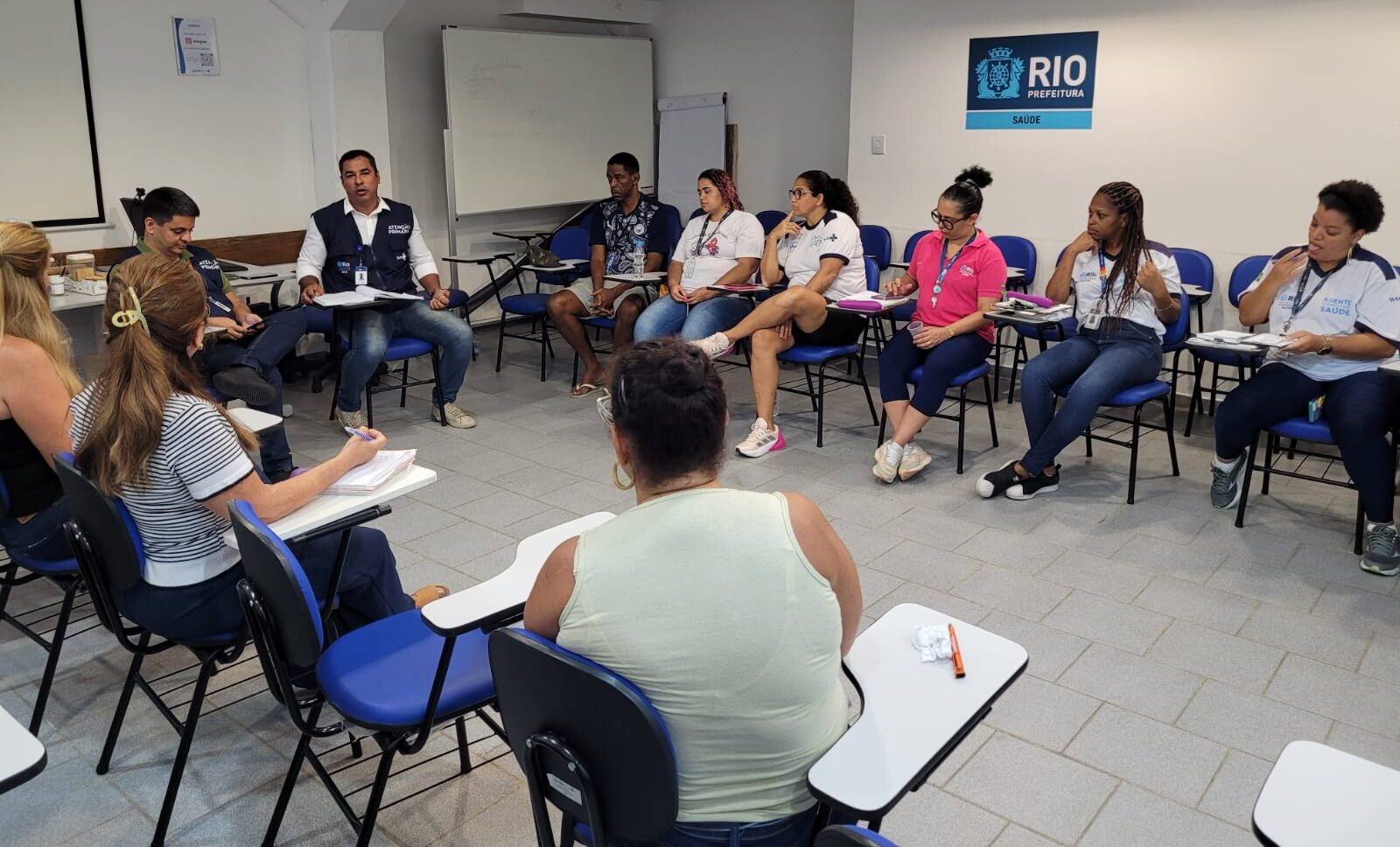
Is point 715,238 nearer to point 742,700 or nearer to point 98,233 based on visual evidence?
point 98,233

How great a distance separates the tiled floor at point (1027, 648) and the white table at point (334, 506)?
26.1 inches

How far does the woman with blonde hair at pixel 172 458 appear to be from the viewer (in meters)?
2.11

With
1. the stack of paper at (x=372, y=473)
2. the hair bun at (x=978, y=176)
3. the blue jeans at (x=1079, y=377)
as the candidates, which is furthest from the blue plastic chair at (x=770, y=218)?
the stack of paper at (x=372, y=473)

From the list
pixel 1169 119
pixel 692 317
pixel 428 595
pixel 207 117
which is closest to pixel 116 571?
pixel 428 595

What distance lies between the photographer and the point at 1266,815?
1323 millimetres

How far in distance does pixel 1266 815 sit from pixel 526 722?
97 centimetres

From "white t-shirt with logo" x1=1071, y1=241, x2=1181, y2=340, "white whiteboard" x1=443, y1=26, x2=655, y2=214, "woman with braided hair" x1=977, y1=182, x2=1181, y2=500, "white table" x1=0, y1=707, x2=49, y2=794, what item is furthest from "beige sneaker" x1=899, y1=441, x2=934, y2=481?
"white whiteboard" x1=443, y1=26, x2=655, y2=214

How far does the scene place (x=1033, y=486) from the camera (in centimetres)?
425

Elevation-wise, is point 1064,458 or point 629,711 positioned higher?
point 629,711

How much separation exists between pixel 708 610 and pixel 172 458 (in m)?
1.30

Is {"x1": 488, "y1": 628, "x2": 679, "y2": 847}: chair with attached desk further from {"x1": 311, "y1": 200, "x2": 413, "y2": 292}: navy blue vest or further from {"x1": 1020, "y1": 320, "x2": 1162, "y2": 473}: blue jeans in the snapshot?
{"x1": 311, "y1": 200, "x2": 413, "y2": 292}: navy blue vest

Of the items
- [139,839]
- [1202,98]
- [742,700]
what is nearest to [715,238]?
[1202,98]

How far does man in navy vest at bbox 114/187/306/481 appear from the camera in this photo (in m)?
4.25

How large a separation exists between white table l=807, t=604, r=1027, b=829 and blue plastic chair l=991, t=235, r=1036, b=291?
427 cm
